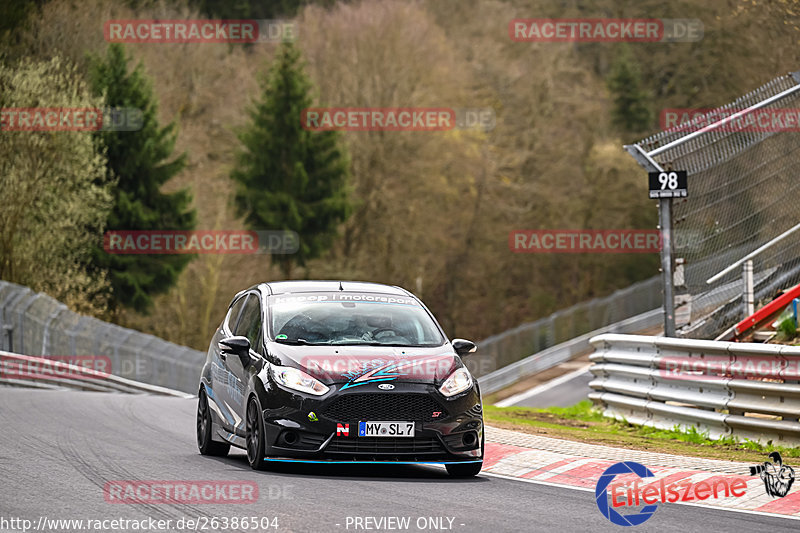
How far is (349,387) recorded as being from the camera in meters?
10.0

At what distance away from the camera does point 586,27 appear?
2648 inches

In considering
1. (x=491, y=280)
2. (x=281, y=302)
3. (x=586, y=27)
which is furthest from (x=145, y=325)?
(x=281, y=302)

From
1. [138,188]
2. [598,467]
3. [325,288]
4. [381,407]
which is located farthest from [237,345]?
Answer: [138,188]

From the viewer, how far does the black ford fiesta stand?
32.9 ft

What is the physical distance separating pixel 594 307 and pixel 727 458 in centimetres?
3621

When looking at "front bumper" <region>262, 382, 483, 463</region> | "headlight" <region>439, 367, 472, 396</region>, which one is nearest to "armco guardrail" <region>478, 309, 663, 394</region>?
"headlight" <region>439, 367, 472, 396</region>

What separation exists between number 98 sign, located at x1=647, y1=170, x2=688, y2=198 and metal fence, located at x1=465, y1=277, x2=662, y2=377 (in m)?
28.4

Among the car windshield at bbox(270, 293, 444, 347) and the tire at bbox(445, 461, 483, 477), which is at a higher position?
the car windshield at bbox(270, 293, 444, 347)

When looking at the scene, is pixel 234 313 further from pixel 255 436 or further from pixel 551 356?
pixel 551 356

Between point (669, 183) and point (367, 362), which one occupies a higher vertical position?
point (669, 183)

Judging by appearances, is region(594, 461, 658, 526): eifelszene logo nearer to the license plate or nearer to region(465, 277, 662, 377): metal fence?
the license plate

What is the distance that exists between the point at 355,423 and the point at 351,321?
146 cm

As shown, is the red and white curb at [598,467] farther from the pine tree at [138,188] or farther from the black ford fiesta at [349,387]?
the pine tree at [138,188]

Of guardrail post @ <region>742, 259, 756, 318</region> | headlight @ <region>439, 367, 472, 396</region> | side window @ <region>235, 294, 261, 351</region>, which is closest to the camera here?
headlight @ <region>439, 367, 472, 396</region>
